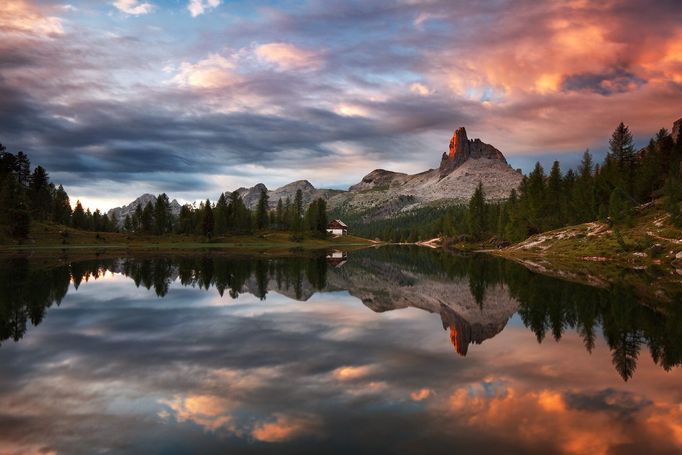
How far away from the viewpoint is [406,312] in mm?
29734

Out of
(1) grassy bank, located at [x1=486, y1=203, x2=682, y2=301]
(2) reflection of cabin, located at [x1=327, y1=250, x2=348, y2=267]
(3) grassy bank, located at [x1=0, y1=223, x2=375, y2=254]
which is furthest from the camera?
(3) grassy bank, located at [x1=0, y1=223, x2=375, y2=254]

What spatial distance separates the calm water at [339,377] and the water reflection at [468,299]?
232 mm

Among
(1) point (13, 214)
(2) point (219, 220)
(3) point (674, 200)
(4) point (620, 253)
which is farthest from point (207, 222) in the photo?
(3) point (674, 200)

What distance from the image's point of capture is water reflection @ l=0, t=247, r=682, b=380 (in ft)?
69.1

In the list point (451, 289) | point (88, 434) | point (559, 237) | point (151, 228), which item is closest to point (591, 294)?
point (451, 289)

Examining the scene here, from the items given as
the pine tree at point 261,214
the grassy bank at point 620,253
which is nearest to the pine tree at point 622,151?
the grassy bank at point 620,253

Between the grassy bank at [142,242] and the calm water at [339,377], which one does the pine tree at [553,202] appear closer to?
the grassy bank at [142,242]

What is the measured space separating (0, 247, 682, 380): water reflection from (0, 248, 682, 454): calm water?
0.23m

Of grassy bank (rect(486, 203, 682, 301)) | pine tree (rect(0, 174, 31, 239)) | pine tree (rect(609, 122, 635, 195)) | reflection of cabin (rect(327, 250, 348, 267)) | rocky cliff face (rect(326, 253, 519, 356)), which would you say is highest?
pine tree (rect(609, 122, 635, 195))

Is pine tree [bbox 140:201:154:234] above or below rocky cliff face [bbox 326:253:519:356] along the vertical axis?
above

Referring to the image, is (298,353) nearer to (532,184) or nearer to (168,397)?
(168,397)

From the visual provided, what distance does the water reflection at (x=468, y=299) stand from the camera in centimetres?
2105

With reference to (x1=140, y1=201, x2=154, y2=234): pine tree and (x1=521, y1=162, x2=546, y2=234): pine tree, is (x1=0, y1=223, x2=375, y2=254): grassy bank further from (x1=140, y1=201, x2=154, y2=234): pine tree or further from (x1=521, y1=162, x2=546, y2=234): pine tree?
(x1=521, y1=162, x2=546, y2=234): pine tree

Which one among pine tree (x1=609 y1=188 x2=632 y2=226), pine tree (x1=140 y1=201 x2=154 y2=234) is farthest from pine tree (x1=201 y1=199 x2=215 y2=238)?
pine tree (x1=609 y1=188 x2=632 y2=226)
